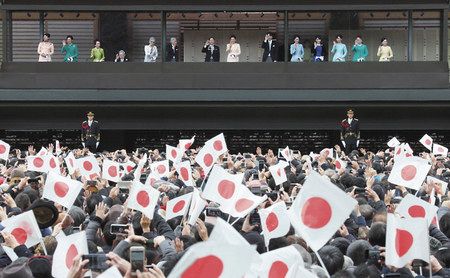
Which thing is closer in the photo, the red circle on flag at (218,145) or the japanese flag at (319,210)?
the japanese flag at (319,210)

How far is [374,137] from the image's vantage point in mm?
34781

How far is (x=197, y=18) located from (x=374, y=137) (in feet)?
26.1

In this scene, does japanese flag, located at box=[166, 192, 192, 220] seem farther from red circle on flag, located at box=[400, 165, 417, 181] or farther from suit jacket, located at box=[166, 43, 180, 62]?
suit jacket, located at box=[166, 43, 180, 62]

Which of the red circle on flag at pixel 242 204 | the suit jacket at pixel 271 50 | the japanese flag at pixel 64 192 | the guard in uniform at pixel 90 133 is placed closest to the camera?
the red circle on flag at pixel 242 204

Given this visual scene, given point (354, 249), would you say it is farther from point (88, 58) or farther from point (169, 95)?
point (88, 58)

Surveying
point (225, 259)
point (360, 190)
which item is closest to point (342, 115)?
point (360, 190)

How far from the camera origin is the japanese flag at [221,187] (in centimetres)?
1152

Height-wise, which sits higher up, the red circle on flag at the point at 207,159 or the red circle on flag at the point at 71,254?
the red circle on flag at the point at 207,159

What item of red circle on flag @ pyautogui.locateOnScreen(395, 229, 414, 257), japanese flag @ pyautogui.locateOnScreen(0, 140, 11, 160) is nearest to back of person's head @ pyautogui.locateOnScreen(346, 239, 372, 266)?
red circle on flag @ pyautogui.locateOnScreen(395, 229, 414, 257)

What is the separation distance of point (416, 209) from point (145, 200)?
2979mm

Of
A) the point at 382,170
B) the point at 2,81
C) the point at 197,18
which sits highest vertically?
the point at 197,18

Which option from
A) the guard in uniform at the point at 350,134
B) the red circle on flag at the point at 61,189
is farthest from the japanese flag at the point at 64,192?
the guard in uniform at the point at 350,134

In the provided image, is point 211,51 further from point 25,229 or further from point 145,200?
point 25,229

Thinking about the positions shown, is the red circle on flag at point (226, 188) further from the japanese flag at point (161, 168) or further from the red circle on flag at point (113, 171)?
the japanese flag at point (161, 168)
